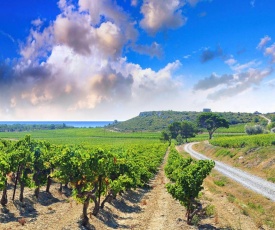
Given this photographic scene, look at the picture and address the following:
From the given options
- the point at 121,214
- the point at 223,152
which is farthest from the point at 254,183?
the point at 223,152

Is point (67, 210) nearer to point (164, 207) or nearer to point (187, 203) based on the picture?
point (164, 207)

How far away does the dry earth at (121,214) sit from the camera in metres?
32.9

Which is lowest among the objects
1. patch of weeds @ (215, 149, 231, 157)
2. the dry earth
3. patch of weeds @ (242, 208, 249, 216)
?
the dry earth

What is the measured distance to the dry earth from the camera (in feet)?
108

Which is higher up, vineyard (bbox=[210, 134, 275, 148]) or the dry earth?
vineyard (bbox=[210, 134, 275, 148])

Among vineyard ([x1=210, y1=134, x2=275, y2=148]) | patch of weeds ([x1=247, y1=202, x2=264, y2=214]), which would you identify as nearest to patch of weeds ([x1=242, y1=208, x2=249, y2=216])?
patch of weeds ([x1=247, y1=202, x2=264, y2=214])

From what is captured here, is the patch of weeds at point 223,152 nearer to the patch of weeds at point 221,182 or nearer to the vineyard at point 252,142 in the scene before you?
the vineyard at point 252,142

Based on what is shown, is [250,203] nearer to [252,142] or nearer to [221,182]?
[221,182]

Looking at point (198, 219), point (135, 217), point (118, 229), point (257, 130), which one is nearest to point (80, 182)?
point (118, 229)

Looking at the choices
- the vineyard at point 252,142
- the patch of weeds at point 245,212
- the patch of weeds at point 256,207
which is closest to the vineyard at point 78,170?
the patch of weeds at point 245,212

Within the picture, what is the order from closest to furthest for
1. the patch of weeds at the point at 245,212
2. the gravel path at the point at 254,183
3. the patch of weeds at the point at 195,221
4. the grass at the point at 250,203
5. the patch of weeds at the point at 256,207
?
1. the patch of weeds at the point at 195,221
2. the grass at the point at 250,203
3. the patch of weeds at the point at 245,212
4. the patch of weeds at the point at 256,207
5. the gravel path at the point at 254,183

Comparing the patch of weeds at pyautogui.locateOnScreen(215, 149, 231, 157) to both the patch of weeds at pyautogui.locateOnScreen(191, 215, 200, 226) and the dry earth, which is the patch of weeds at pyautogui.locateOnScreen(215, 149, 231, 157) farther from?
the patch of weeds at pyautogui.locateOnScreen(191, 215, 200, 226)

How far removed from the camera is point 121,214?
3966 centimetres

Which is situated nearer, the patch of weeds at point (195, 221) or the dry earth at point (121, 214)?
the dry earth at point (121, 214)
